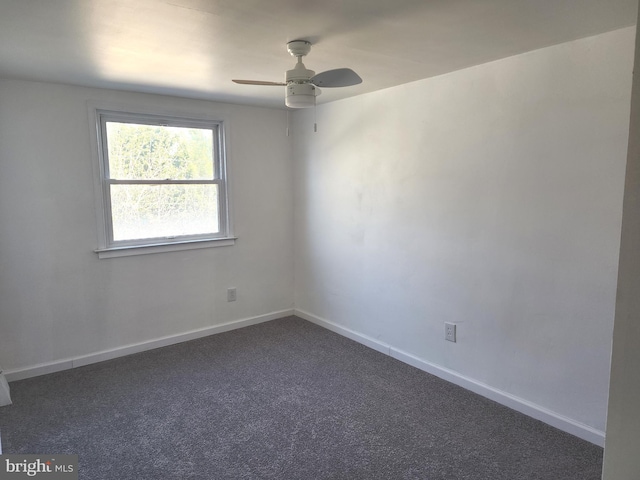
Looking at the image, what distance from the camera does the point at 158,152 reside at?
12.0 feet

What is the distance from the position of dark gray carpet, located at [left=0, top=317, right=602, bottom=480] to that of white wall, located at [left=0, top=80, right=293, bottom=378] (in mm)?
339

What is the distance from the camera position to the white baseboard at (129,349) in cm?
314

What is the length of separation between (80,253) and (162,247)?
0.64 metres

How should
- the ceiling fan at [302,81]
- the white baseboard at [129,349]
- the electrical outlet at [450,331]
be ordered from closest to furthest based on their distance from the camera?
1. the ceiling fan at [302,81]
2. the electrical outlet at [450,331]
3. the white baseboard at [129,349]

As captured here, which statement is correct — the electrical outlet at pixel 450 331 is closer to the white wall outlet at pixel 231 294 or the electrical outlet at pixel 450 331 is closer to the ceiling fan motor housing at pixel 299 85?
the ceiling fan motor housing at pixel 299 85

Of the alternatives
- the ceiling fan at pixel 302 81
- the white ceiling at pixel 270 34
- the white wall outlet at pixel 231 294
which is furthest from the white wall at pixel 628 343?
the white wall outlet at pixel 231 294

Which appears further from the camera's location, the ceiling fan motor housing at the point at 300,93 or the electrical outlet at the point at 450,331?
the electrical outlet at the point at 450,331

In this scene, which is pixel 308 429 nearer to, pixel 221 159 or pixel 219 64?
pixel 219 64

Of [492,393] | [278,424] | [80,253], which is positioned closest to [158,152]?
[80,253]

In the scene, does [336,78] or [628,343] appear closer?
[628,343]

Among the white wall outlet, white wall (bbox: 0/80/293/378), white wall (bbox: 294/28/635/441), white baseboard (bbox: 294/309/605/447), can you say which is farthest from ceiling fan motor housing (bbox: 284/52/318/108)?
the white wall outlet

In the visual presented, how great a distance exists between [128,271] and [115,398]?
3.59ft

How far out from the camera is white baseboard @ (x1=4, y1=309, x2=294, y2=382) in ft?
10.3

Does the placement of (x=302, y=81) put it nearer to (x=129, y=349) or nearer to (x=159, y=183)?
(x=159, y=183)
